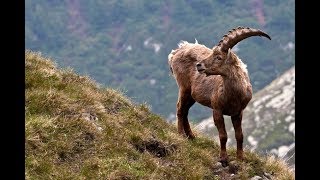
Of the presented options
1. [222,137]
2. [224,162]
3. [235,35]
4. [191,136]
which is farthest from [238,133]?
[235,35]

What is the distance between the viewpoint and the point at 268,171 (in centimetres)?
1364

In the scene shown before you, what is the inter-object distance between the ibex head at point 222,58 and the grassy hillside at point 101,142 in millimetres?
1945

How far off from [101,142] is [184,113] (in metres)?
5.08

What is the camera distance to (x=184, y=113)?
16.1 metres

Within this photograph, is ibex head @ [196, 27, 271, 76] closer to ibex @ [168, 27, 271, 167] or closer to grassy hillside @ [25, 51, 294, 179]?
ibex @ [168, 27, 271, 167]

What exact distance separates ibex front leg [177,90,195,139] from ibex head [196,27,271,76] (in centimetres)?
269

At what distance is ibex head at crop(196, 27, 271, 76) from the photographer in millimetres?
13367

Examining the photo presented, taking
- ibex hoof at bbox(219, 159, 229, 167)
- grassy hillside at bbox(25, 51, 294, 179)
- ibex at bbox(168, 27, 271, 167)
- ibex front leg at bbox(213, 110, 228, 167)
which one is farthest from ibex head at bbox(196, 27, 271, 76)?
ibex hoof at bbox(219, 159, 229, 167)

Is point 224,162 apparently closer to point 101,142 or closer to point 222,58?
point 222,58
